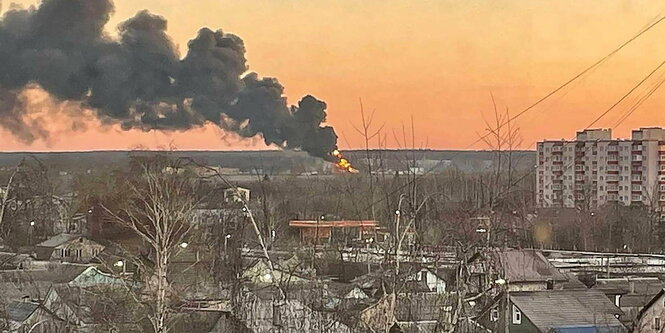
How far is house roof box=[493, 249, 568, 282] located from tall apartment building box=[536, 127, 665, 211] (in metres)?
17.4

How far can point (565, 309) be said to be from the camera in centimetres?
1181

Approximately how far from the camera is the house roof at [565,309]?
1156 centimetres

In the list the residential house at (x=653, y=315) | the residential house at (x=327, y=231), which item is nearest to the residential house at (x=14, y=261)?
the residential house at (x=327, y=231)

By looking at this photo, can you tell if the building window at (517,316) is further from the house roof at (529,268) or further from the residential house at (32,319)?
the residential house at (32,319)

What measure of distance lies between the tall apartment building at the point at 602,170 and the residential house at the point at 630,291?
17.2m

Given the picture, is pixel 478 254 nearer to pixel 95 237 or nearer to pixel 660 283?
pixel 660 283

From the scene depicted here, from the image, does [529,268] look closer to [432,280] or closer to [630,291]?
[630,291]

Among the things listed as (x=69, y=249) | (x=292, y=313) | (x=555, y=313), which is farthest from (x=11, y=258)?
(x=555, y=313)

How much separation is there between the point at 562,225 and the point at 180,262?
13.8 m

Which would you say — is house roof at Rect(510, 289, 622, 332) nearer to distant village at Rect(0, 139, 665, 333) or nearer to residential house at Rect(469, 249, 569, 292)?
distant village at Rect(0, 139, 665, 333)

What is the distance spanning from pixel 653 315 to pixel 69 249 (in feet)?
34.2

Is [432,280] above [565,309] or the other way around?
above

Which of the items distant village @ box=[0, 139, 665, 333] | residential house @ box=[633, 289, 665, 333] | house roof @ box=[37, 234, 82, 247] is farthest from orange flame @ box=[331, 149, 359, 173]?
residential house @ box=[633, 289, 665, 333]

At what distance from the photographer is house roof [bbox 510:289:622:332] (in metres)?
11.6
